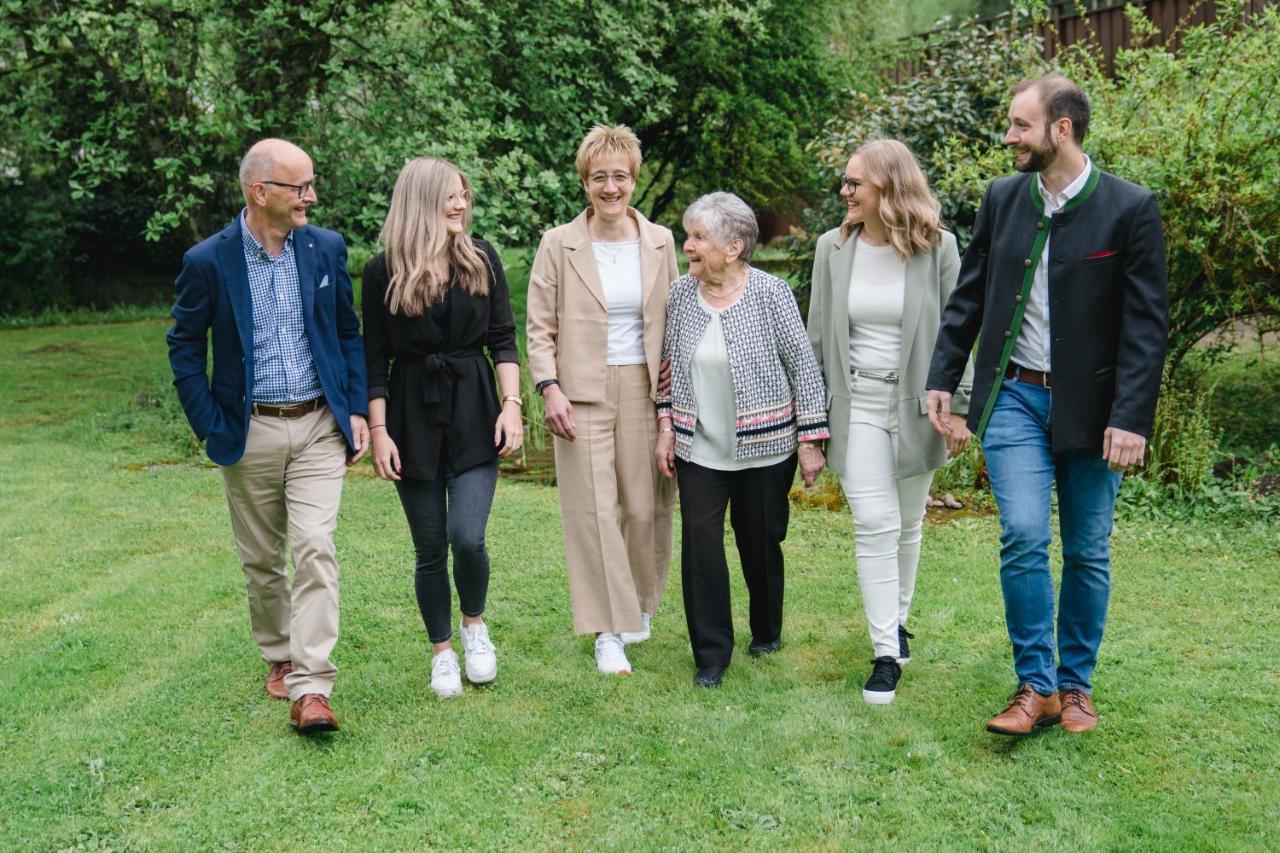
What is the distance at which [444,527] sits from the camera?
478 centimetres

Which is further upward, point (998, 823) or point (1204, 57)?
point (1204, 57)

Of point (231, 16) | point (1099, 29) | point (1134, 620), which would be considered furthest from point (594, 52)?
point (1134, 620)

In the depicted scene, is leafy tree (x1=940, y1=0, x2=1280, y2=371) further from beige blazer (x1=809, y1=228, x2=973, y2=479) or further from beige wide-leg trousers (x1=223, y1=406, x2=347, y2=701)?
beige wide-leg trousers (x1=223, y1=406, x2=347, y2=701)

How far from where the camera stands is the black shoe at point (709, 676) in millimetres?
4832

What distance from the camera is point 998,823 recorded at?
369 centimetres

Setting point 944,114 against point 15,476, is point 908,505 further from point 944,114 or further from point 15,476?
point 15,476

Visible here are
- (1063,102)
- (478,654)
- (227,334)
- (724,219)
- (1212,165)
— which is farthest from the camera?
(1212,165)

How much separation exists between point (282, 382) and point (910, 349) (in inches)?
93.2

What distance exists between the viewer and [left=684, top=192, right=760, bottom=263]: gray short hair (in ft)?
15.4

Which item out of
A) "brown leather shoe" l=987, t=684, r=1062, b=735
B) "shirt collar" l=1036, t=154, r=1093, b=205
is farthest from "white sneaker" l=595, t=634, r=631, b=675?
"shirt collar" l=1036, t=154, r=1093, b=205

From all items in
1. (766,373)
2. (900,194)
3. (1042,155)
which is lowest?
(766,373)

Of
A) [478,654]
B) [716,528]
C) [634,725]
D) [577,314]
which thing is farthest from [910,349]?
[478,654]

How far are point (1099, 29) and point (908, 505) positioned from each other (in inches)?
444

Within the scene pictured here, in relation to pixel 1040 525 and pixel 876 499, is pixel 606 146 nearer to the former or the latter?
pixel 876 499
